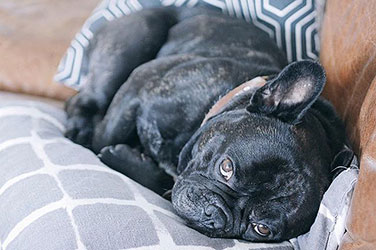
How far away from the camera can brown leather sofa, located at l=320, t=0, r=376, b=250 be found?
1.03 metres

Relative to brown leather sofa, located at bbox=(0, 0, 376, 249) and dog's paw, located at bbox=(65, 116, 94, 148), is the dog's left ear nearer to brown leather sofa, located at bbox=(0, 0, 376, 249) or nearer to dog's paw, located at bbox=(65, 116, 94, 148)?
brown leather sofa, located at bbox=(0, 0, 376, 249)

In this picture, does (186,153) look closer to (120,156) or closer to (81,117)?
(120,156)

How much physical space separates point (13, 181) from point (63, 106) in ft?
1.97

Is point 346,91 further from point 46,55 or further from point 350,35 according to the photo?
point 46,55

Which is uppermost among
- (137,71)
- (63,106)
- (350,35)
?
(350,35)

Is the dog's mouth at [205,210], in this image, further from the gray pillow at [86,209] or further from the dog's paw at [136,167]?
the dog's paw at [136,167]

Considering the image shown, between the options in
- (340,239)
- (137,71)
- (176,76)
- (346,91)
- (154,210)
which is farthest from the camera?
(137,71)

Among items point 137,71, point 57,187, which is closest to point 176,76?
point 137,71

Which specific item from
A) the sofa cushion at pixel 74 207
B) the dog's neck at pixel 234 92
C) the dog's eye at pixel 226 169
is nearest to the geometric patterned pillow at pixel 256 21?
the dog's neck at pixel 234 92

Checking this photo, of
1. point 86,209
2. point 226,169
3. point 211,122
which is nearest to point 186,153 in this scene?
point 211,122

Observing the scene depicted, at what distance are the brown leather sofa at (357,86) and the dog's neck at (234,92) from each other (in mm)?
205

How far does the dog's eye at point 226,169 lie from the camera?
1316 mm

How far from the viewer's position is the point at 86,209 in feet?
3.99

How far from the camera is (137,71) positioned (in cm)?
178
